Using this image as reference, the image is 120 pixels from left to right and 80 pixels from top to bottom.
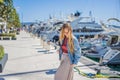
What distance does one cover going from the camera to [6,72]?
41.9 ft

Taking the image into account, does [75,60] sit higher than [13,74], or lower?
higher

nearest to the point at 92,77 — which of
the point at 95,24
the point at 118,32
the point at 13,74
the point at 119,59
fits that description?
the point at 13,74

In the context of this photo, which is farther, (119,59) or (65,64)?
(119,59)

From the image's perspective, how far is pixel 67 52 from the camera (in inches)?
332

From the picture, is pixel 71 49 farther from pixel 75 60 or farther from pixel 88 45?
pixel 88 45

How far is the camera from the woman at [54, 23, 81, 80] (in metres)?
8.26

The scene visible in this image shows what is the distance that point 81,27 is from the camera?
48188 mm

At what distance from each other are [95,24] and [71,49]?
43958 millimetres

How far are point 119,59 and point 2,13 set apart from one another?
742 centimetres

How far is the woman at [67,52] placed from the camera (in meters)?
8.26

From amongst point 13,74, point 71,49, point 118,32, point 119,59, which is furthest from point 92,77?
point 118,32

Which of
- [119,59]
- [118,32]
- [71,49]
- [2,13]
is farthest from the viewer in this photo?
[118,32]

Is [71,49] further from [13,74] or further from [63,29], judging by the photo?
[13,74]

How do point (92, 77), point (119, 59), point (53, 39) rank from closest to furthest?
point (92, 77) → point (119, 59) → point (53, 39)
